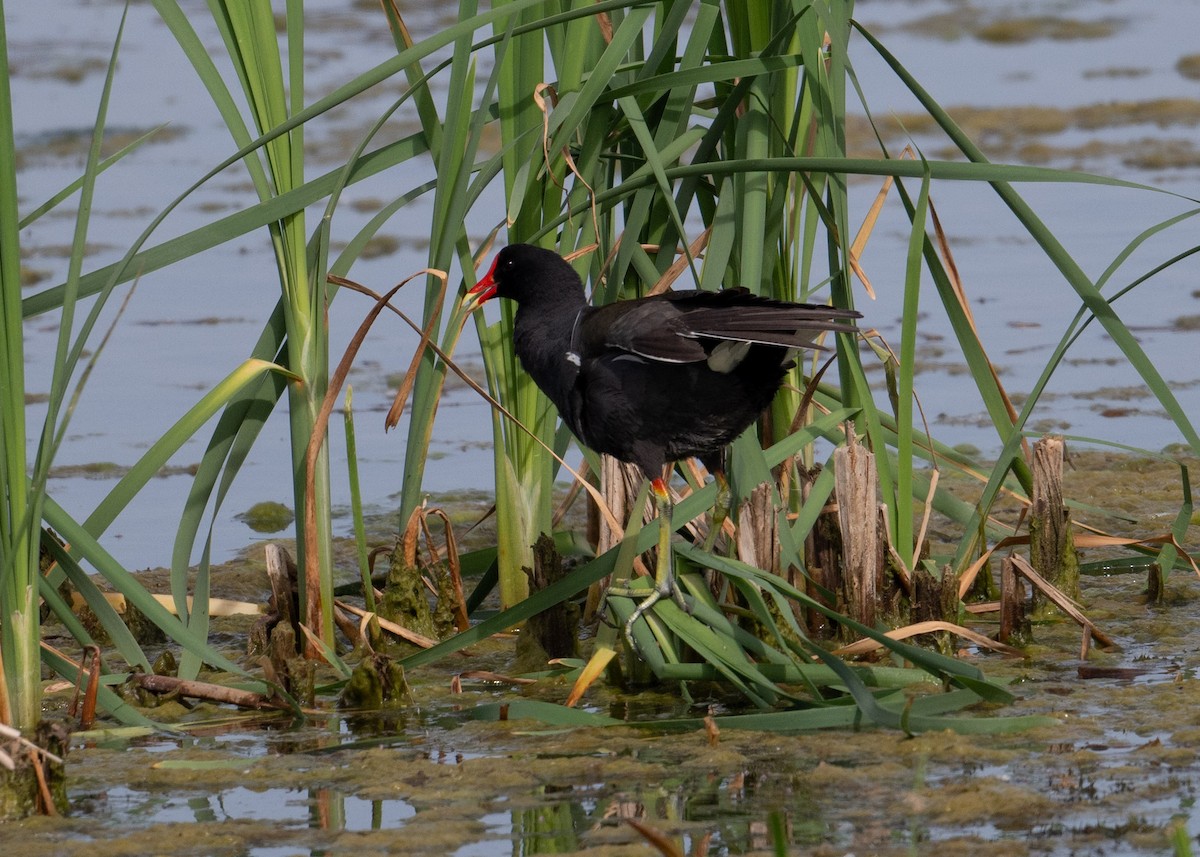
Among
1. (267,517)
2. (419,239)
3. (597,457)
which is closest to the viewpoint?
(597,457)

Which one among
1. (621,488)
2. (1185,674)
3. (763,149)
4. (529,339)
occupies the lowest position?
(1185,674)

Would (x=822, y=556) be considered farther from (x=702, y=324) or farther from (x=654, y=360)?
(x=702, y=324)

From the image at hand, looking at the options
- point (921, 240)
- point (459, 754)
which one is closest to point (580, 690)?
point (459, 754)

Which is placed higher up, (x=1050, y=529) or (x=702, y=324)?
(x=702, y=324)

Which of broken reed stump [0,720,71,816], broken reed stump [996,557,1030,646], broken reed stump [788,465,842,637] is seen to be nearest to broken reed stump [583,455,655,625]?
broken reed stump [788,465,842,637]

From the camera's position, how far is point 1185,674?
3305 mm

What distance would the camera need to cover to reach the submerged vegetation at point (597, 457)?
305 cm

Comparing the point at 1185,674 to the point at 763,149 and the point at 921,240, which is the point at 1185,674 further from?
the point at 763,149

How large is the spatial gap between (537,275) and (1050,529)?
1323 millimetres

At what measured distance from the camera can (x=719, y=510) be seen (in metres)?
3.44

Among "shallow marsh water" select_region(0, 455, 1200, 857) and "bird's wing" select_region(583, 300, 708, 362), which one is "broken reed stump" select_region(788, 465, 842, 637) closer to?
"shallow marsh water" select_region(0, 455, 1200, 857)

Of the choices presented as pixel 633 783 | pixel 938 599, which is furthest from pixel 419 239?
pixel 633 783

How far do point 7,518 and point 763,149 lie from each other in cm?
167

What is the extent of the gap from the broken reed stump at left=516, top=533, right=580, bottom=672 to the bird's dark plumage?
0.31m
